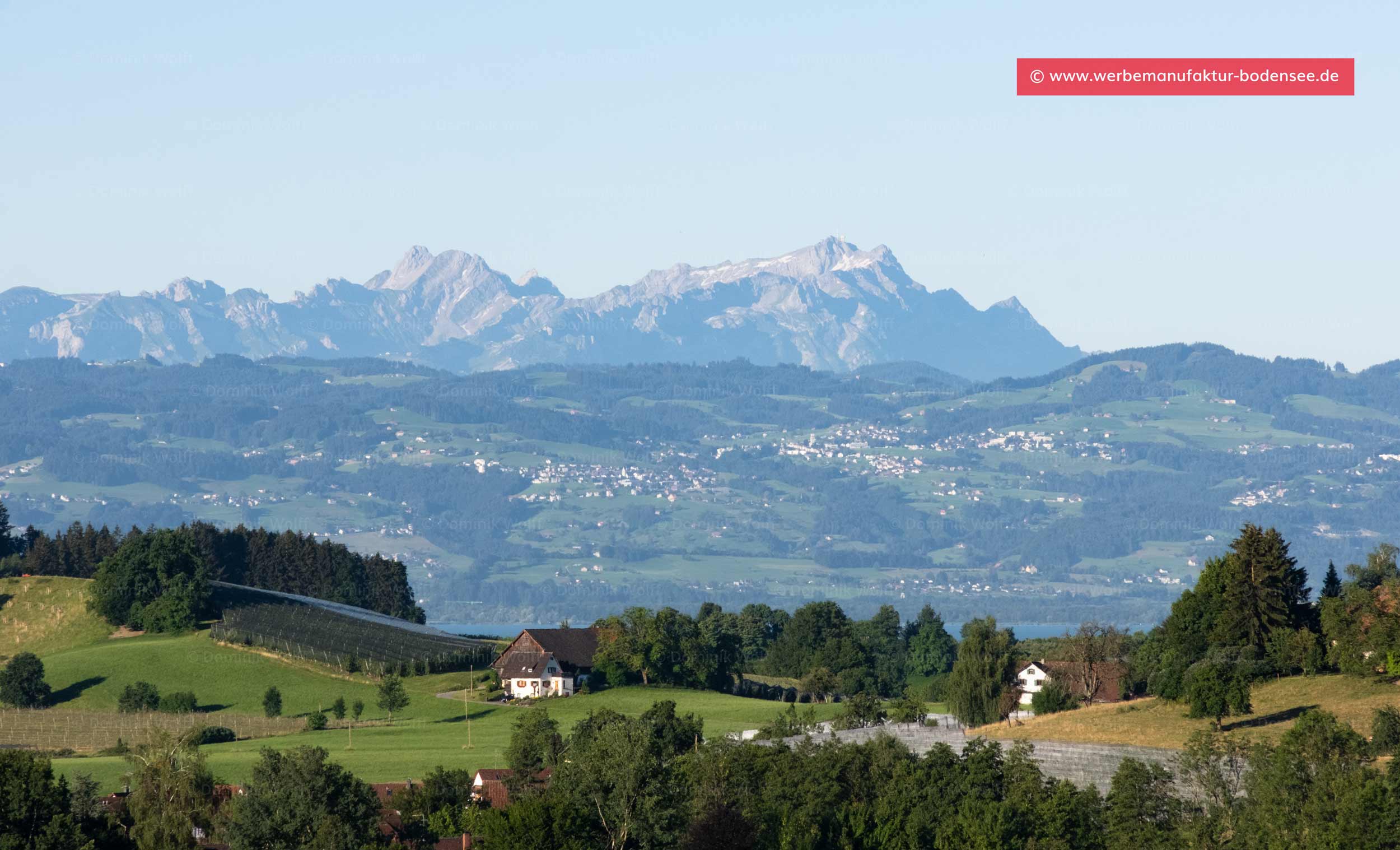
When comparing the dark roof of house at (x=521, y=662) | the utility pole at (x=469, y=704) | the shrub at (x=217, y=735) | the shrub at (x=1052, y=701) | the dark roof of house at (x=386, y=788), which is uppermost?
the dark roof of house at (x=521, y=662)

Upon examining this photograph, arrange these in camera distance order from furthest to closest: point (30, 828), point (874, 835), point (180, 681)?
1. point (180, 681)
2. point (874, 835)
3. point (30, 828)

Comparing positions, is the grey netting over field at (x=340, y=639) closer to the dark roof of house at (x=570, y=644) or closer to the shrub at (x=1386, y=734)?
the dark roof of house at (x=570, y=644)

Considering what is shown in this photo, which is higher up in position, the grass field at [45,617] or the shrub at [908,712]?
the grass field at [45,617]

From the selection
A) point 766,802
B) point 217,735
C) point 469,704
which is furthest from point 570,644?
point 766,802

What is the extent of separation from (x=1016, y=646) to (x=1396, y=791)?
8290 centimetres

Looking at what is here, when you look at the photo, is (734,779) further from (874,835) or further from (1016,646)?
(1016,646)

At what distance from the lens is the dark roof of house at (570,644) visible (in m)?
169

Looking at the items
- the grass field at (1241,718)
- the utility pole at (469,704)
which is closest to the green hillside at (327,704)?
the utility pole at (469,704)

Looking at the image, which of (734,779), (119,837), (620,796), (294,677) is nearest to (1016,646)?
(294,677)

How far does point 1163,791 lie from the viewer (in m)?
98.3

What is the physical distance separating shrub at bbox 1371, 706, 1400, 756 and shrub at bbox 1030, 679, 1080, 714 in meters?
31.4

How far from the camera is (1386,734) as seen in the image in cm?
10294

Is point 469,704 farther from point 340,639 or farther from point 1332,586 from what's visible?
point 1332,586

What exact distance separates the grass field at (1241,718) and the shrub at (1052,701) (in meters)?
6.87
